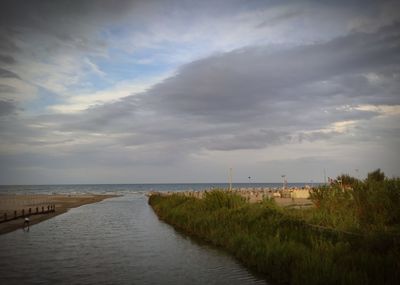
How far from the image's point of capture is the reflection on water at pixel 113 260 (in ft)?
55.3

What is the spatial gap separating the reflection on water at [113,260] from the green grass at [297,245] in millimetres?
1089

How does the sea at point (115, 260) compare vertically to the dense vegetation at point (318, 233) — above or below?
below

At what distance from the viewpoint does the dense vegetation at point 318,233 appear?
41.1 ft

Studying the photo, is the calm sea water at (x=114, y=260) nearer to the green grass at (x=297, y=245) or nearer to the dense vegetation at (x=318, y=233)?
the green grass at (x=297, y=245)

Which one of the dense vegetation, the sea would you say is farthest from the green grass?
the sea

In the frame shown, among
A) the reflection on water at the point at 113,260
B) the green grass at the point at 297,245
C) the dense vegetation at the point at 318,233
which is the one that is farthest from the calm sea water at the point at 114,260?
the dense vegetation at the point at 318,233

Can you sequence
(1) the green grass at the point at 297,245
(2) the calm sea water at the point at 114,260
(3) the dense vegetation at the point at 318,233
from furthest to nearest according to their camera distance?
1. (2) the calm sea water at the point at 114,260
2. (3) the dense vegetation at the point at 318,233
3. (1) the green grass at the point at 297,245

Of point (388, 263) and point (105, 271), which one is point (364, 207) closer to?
point (388, 263)

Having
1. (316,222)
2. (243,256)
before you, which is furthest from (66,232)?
(316,222)

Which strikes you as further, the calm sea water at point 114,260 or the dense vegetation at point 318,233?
the calm sea water at point 114,260

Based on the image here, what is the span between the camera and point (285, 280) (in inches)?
599

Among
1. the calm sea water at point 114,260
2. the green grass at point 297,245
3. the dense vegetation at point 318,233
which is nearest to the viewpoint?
the green grass at point 297,245

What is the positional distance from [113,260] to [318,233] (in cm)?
1144

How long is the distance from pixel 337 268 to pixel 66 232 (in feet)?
88.8
